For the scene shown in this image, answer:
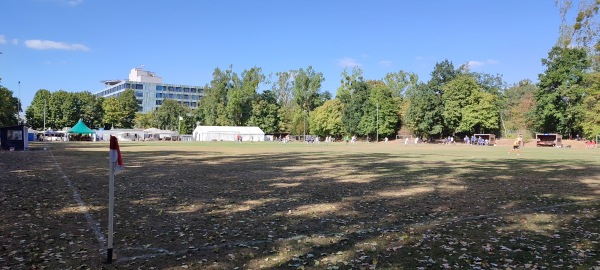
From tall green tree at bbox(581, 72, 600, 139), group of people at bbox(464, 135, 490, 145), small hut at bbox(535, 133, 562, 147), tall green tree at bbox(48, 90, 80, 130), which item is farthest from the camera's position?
tall green tree at bbox(48, 90, 80, 130)

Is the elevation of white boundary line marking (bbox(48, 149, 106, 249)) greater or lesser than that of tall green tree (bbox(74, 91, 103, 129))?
lesser

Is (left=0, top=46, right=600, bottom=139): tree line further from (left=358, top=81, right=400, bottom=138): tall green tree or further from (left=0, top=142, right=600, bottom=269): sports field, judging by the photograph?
(left=0, top=142, right=600, bottom=269): sports field

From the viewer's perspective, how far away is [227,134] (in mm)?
110750

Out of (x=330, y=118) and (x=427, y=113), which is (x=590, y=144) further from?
(x=330, y=118)

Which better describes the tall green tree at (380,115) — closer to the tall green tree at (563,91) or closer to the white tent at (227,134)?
the white tent at (227,134)

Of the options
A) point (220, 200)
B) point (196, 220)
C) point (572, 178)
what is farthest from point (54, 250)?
point (572, 178)

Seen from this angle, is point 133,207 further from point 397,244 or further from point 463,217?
point 463,217

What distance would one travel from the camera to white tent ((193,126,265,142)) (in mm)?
109562

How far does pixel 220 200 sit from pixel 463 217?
6618 mm

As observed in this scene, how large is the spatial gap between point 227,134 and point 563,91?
76157 millimetres

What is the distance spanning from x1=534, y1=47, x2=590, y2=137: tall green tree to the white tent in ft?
216

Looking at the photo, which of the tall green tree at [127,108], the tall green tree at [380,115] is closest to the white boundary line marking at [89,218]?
the tall green tree at [380,115]

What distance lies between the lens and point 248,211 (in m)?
10.5

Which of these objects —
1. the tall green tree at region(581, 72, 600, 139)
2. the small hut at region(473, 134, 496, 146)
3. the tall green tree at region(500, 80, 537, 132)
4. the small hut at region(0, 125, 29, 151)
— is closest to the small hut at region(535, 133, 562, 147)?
the tall green tree at region(581, 72, 600, 139)
